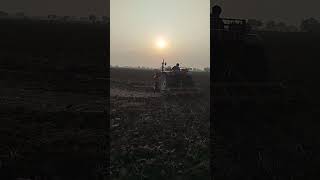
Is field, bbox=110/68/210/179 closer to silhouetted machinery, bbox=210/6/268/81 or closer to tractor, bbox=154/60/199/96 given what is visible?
silhouetted machinery, bbox=210/6/268/81

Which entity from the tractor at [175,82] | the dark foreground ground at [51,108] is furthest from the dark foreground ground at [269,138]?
the tractor at [175,82]

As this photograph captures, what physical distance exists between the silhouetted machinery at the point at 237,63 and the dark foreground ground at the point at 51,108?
767cm

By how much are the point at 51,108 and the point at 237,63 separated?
11.8 m

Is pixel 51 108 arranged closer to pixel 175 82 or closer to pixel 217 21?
pixel 217 21

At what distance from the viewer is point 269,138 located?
674 inches

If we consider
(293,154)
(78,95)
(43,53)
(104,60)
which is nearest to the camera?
(293,154)

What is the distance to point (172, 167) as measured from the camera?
47.3ft

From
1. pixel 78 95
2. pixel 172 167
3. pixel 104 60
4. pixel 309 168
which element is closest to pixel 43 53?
pixel 104 60

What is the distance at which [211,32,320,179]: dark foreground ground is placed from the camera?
44.0 ft

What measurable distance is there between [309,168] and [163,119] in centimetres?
1205

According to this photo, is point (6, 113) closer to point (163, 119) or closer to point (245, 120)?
point (163, 119)

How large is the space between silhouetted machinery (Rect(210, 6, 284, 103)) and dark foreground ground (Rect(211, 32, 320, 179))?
140 centimetres

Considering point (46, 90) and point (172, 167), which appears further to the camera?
point (46, 90)

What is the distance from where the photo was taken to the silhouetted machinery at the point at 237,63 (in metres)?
22.6
